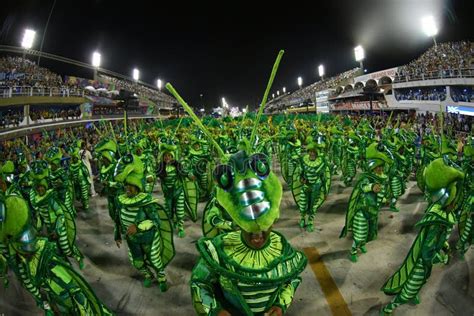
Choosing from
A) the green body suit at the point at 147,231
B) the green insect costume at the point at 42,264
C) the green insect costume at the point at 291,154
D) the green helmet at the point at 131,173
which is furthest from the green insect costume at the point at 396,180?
the green insect costume at the point at 42,264

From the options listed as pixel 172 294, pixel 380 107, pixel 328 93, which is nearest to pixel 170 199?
pixel 172 294

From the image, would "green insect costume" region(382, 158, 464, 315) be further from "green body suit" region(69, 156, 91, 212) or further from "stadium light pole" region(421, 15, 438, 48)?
"stadium light pole" region(421, 15, 438, 48)

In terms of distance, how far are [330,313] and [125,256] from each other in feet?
14.3

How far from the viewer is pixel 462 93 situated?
2064 centimetres

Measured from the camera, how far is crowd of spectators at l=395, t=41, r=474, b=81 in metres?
21.4

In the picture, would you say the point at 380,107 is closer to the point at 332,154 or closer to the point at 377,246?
the point at 332,154

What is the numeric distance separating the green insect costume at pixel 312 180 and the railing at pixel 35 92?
14495mm

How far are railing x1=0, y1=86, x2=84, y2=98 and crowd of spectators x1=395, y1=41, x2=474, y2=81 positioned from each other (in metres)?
25.2

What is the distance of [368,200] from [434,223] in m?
1.87

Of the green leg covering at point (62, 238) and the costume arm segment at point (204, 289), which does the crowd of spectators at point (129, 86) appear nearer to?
the green leg covering at point (62, 238)

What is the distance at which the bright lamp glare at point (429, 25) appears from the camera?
3064cm

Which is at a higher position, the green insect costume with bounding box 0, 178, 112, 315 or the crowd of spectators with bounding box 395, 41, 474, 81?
the crowd of spectators with bounding box 395, 41, 474, 81

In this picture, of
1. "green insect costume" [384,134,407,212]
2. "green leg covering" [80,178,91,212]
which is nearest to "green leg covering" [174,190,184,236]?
"green leg covering" [80,178,91,212]

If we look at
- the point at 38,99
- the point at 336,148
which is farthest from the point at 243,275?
the point at 38,99
